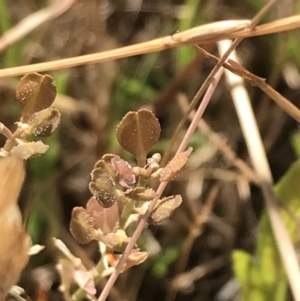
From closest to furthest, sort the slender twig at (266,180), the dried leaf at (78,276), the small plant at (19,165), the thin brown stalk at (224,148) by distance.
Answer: the small plant at (19,165)
the dried leaf at (78,276)
the slender twig at (266,180)
the thin brown stalk at (224,148)

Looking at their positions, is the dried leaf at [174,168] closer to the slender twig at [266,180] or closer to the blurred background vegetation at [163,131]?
the slender twig at [266,180]

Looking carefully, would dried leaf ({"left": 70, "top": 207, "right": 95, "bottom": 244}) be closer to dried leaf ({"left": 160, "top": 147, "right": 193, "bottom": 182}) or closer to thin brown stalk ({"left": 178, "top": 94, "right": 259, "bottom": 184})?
dried leaf ({"left": 160, "top": 147, "right": 193, "bottom": 182})

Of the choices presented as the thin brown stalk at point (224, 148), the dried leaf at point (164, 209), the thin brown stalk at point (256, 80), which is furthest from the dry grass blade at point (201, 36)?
the thin brown stalk at point (224, 148)

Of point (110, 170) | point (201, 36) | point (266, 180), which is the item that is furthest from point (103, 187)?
point (266, 180)

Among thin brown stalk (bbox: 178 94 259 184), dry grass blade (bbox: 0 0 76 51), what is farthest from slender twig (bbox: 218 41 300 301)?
dry grass blade (bbox: 0 0 76 51)

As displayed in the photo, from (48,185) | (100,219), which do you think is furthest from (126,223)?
(48,185)

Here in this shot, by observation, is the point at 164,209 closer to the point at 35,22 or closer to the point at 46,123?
the point at 46,123

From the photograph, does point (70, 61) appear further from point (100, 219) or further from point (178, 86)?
point (178, 86)
